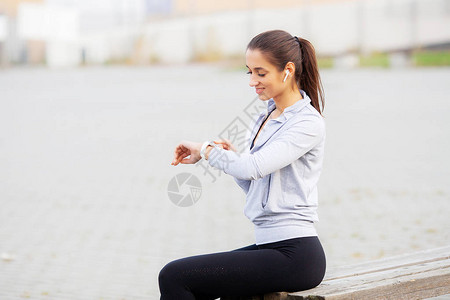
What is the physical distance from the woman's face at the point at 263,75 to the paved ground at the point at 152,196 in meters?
2.34

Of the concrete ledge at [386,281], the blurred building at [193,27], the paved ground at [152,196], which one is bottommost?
the blurred building at [193,27]

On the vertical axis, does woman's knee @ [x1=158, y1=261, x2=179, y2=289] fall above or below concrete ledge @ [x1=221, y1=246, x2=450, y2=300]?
above

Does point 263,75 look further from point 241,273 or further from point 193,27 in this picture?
point 193,27

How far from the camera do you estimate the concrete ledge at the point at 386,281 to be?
245 centimetres

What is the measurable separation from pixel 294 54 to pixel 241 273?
0.82 meters

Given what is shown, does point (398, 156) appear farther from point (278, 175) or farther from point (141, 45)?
point (141, 45)

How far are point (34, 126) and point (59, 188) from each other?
705 centimetres

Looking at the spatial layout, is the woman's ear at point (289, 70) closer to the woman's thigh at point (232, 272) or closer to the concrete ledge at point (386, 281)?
the woman's thigh at point (232, 272)

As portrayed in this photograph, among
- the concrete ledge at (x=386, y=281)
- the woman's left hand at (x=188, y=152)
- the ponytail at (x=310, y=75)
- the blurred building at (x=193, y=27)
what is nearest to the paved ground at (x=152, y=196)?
the concrete ledge at (x=386, y=281)

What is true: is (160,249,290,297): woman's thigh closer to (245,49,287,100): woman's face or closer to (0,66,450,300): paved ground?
(245,49,287,100): woman's face

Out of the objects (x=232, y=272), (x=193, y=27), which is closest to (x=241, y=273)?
(x=232, y=272)

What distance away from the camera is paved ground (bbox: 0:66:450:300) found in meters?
5.25

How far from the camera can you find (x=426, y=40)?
38.2 metres

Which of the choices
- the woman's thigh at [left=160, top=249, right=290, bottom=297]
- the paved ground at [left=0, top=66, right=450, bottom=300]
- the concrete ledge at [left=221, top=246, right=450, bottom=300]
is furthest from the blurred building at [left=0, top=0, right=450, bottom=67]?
the woman's thigh at [left=160, top=249, right=290, bottom=297]
